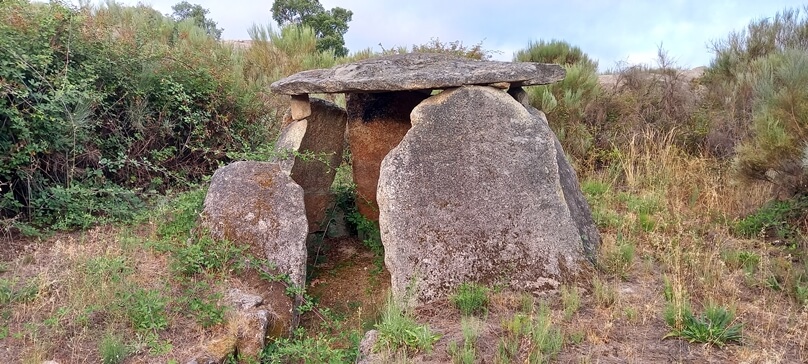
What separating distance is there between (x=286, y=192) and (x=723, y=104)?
7.12 meters

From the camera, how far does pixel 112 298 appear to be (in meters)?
4.42

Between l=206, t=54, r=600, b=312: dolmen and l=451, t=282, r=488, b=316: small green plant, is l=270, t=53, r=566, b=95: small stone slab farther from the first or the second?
l=451, t=282, r=488, b=316: small green plant

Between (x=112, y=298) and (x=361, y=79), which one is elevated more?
(x=361, y=79)

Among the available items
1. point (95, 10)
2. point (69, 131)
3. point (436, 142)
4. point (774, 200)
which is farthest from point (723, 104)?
point (95, 10)

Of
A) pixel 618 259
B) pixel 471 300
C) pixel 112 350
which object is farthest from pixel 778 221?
pixel 112 350

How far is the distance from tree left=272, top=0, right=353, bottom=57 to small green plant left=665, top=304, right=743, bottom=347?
17169 millimetres

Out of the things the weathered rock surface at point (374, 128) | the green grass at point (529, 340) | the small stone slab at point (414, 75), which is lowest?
the green grass at point (529, 340)

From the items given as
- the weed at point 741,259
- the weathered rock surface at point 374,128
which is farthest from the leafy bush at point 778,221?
the weathered rock surface at point 374,128

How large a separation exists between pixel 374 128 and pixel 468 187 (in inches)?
75.3

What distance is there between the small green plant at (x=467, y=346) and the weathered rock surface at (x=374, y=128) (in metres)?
2.80

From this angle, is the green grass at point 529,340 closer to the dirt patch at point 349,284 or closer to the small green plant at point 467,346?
the small green plant at point 467,346

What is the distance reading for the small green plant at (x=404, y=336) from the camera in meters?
3.83

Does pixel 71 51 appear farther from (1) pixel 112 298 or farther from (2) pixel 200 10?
(2) pixel 200 10

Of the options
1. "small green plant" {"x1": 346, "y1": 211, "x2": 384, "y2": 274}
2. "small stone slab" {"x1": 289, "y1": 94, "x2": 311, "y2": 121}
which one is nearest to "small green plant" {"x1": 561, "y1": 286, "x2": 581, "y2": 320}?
"small green plant" {"x1": 346, "y1": 211, "x2": 384, "y2": 274}
